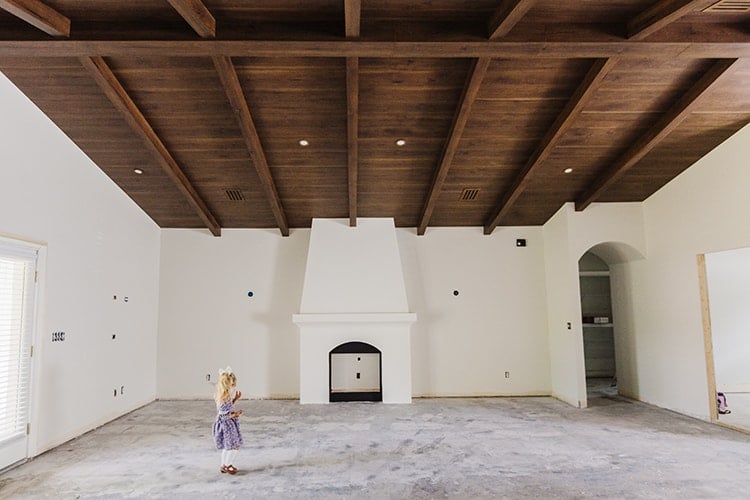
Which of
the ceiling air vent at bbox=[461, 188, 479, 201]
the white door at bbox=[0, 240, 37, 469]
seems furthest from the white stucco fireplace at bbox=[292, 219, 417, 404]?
the white door at bbox=[0, 240, 37, 469]

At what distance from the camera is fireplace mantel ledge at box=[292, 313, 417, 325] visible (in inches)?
285

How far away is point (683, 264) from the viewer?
6.31 m

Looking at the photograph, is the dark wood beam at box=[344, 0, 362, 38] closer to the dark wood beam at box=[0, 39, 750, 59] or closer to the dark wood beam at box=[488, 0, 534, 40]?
the dark wood beam at box=[0, 39, 750, 59]

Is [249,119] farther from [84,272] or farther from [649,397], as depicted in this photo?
[649,397]

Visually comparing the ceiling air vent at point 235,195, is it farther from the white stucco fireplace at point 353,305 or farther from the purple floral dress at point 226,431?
the purple floral dress at point 226,431

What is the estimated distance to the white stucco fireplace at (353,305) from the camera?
23.9ft

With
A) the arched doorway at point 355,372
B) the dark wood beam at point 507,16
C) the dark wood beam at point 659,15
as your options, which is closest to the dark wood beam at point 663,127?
the dark wood beam at point 659,15

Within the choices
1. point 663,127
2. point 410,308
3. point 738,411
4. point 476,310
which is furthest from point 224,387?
point 738,411

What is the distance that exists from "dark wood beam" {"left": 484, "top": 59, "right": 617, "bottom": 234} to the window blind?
5.78 metres

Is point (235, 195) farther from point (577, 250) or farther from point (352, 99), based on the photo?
point (577, 250)

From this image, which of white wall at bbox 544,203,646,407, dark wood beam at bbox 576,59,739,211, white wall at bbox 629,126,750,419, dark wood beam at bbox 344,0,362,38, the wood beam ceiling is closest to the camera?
dark wood beam at bbox 344,0,362,38

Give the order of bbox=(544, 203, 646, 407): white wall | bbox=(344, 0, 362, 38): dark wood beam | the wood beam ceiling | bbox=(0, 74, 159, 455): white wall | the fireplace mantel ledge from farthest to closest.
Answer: the fireplace mantel ledge < bbox=(544, 203, 646, 407): white wall < bbox=(0, 74, 159, 455): white wall < the wood beam ceiling < bbox=(344, 0, 362, 38): dark wood beam

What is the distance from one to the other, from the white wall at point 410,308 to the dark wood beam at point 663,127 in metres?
1.83

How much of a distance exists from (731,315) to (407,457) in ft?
21.3
